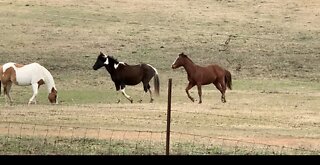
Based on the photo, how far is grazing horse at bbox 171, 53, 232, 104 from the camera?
2312 centimetres

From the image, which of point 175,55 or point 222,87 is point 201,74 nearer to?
point 222,87

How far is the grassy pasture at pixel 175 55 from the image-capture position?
17609 mm

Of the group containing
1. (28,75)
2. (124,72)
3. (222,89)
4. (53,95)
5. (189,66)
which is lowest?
(222,89)

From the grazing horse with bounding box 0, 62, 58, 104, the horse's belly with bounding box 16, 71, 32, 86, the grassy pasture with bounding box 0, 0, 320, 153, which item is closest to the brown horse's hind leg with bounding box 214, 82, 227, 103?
the grassy pasture with bounding box 0, 0, 320, 153

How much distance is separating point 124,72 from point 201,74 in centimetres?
240

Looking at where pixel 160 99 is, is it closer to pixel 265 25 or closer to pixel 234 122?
pixel 234 122

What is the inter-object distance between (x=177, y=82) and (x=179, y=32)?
10.6 meters

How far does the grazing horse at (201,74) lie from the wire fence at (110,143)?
801 cm

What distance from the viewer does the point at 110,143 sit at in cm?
1266

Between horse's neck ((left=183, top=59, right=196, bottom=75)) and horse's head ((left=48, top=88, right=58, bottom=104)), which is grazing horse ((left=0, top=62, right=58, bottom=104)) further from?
horse's neck ((left=183, top=59, right=196, bottom=75))

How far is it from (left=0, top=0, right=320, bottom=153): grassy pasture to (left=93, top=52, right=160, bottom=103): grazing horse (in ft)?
2.00

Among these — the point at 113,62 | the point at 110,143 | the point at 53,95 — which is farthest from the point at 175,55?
the point at 110,143

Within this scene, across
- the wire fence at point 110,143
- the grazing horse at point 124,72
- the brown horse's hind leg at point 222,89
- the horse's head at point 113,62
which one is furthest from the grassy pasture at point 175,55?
the horse's head at point 113,62

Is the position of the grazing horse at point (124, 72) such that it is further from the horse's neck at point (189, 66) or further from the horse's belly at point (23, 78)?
the horse's belly at point (23, 78)
